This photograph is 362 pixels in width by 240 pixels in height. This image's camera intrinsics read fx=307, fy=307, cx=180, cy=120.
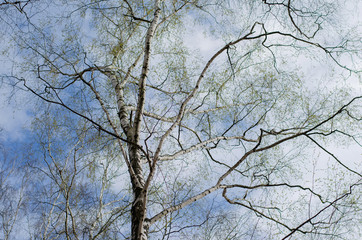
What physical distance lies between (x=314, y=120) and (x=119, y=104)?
3.12 metres

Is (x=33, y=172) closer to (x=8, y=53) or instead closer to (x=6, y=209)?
(x=6, y=209)

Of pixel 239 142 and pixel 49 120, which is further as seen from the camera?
pixel 49 120

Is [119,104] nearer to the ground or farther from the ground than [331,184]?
farther from the ground

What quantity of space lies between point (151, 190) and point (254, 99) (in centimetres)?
228

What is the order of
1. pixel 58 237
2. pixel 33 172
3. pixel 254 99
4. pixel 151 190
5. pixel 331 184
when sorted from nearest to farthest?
1. pixel 331 184
2. pixel 151 190
3. pixel 58 237
4. pixel 33 172
5. pixel 254 99

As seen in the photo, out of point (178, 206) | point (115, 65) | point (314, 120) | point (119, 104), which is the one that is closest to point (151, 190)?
point (119, 104)

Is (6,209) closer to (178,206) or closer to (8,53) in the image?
(8,53)

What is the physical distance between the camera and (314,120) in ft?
15.8

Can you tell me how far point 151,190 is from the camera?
4.20 meters

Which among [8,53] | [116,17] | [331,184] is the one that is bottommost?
[331,184]

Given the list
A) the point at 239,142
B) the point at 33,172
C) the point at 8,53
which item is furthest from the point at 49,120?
the point at 239,142

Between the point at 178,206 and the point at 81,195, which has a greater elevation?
the point at 81,195

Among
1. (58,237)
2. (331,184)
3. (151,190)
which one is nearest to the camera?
(331,184)

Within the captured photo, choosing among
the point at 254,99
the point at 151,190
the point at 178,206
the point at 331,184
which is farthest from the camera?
the point at 254,99
